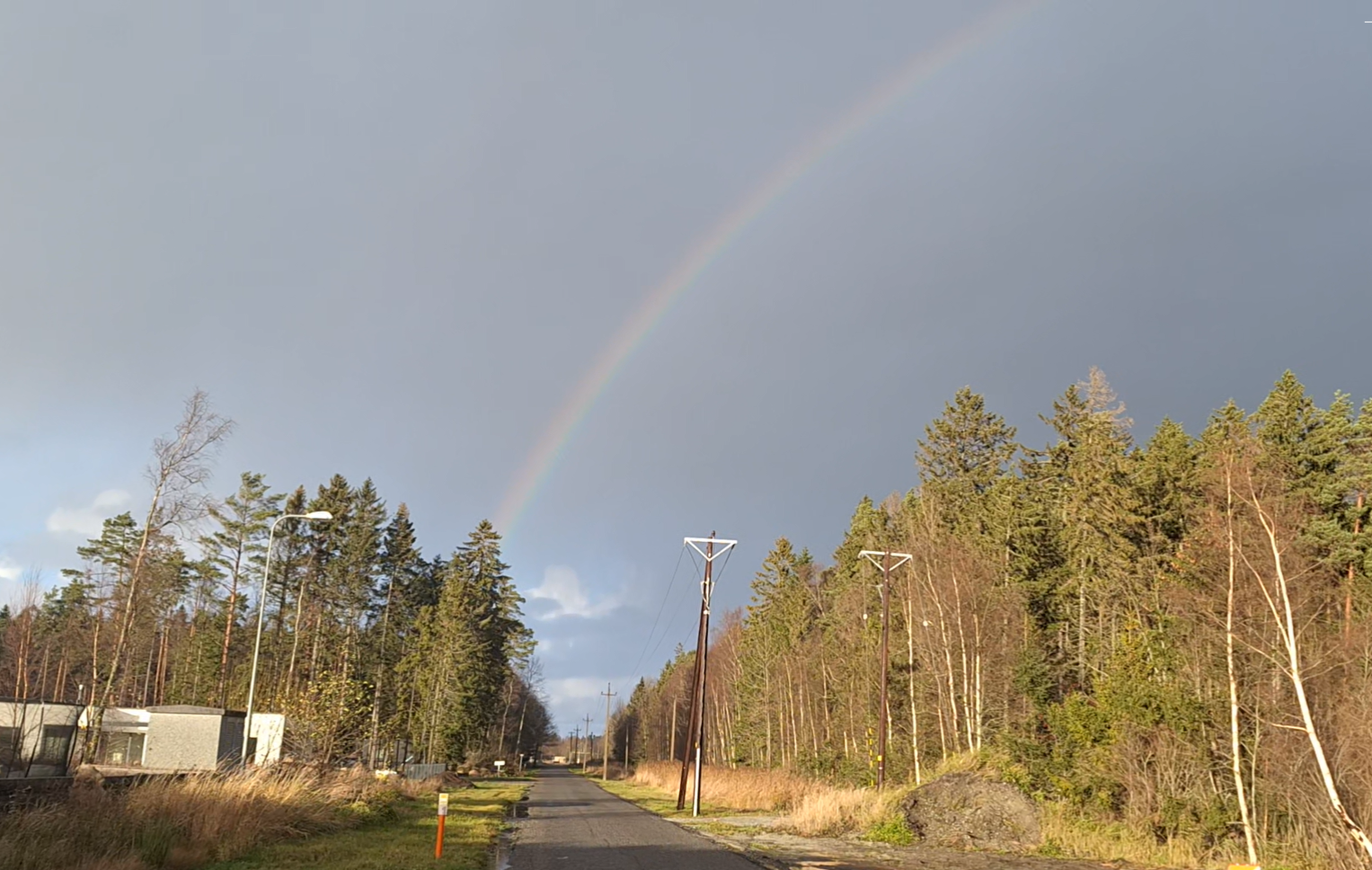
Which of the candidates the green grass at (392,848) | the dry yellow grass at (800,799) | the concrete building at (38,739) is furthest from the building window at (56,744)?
the dry yellow grass at (800,799)

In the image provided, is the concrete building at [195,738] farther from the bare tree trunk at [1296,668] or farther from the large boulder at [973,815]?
the bare tree trunk at [1296,668]

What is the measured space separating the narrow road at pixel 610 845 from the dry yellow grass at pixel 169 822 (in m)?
4.82

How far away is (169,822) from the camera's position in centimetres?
1509

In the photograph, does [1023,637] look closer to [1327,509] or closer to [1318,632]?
→ [1327,509]

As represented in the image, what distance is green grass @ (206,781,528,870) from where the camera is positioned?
15289mm

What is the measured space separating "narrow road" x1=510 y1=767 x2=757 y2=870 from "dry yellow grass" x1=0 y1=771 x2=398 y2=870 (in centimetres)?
482

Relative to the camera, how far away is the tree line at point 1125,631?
20.4 m

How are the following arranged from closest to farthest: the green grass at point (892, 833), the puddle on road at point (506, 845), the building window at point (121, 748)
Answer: the puddle on road at point (506, 845) < the green grass at point (892, 833) < the building window at point (121, 748)

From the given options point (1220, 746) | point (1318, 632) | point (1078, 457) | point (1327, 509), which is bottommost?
point (1220, 746)

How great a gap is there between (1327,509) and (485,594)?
5676cm

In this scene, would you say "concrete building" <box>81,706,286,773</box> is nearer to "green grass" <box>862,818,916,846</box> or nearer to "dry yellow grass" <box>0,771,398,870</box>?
"dry yellow grass" <box>0,771,398,870</box>

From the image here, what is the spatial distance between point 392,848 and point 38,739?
22.3 feet

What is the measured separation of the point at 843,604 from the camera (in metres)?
54.8

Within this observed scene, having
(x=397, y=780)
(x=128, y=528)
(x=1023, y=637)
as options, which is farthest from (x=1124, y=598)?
(x=128, y=528)
